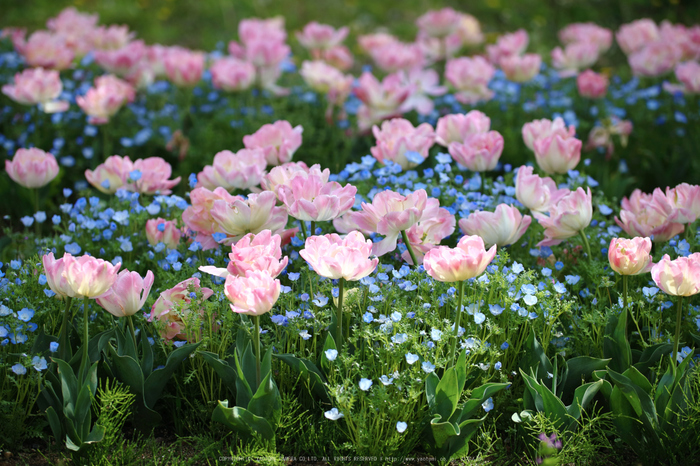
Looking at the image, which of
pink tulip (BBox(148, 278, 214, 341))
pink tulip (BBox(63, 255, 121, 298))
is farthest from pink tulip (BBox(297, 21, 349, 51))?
pink tulip (BBox(63, 255, 121, 298))

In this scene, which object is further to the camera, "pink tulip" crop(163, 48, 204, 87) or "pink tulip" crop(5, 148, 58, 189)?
"pink tulip" crop(163, 48, 204, 87)

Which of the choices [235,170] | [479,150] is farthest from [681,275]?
[235,170]

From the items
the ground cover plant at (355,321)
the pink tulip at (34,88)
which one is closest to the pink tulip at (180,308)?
the ground cover plant at (355,321)

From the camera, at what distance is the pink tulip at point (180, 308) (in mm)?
1798

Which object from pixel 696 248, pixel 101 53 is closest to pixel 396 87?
pixel 696 248

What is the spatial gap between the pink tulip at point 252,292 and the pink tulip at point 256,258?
6 centimetres

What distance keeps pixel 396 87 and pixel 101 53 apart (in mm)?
1914

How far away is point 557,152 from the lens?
2.37m

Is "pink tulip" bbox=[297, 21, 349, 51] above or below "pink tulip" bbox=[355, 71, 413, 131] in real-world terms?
above

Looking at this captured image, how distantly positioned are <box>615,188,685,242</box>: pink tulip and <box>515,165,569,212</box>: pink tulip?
23cm

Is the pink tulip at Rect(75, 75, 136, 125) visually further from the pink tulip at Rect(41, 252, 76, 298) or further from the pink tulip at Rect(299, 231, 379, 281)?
the pink tulip at Rect(299, 231, 379, 281)

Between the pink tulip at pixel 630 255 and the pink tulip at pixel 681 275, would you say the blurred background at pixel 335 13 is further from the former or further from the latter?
the pink tulip at pixel 681 275

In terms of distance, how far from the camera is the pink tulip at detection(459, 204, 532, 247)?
1924 millimetres

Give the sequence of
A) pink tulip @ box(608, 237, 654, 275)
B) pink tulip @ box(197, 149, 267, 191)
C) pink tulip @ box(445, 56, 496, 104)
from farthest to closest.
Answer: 1. pink tulip @ box(445, 56, 496, 104)
2. pink tulip @ box(197, 149, 267, 191)
3. pink tulip @ box(608, 237, 654, 275)
